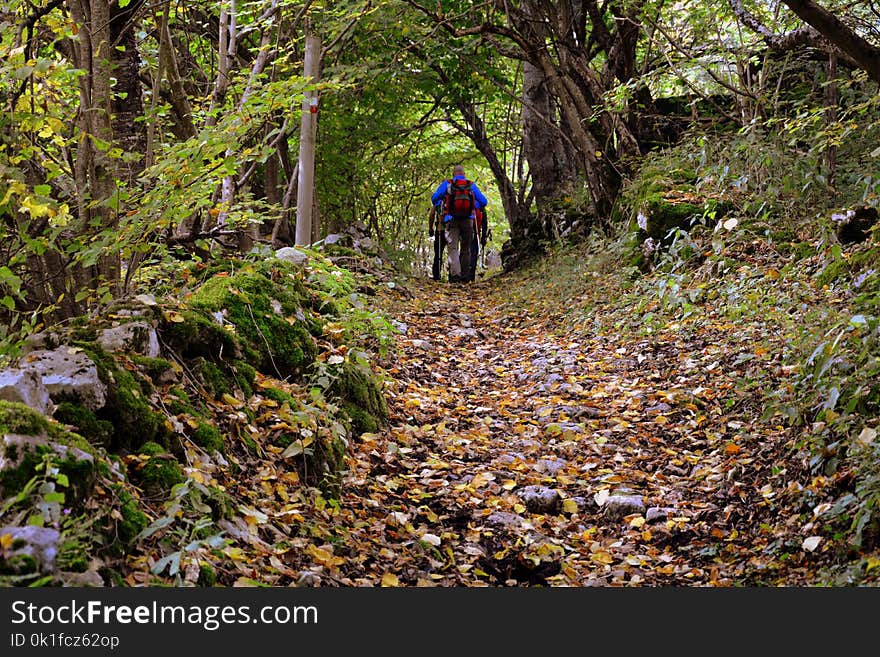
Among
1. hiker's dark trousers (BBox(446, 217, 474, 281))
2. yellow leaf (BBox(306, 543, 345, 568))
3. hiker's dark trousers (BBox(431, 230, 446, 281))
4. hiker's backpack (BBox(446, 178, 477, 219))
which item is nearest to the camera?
yellow leaf (BBox(306, 543, 345, 568))

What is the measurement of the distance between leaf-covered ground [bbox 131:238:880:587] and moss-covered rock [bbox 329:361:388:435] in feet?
0.45

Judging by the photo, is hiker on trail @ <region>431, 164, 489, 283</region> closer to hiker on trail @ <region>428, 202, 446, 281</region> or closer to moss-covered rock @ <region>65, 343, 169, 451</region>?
hiker on trail @ <region>428, 202, 446, 281</region>

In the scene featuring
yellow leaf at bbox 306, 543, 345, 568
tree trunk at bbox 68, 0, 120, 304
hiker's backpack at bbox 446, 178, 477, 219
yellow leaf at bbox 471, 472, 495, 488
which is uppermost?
hiker's backpack at bbox 446, 178, 477, 219

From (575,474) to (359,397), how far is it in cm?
166

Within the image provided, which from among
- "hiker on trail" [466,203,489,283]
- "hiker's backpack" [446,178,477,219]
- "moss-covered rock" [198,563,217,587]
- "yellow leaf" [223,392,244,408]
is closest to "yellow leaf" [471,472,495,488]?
"yellow leaf" [223,392,244,408]

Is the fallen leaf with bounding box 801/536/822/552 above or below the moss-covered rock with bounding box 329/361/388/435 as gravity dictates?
below

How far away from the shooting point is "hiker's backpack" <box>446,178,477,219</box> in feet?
47.7

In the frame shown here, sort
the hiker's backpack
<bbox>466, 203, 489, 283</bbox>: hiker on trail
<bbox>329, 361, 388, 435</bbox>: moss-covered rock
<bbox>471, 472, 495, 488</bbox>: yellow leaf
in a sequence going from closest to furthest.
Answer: <bbox>471, 472, 495, 488</bbox>: yellow leaf < <bbox>329, 361, 388, 435</bbox>: moss-covered rock < the hiker's backpack < <bbox>466, 203, 489, 283</bbox>: hiker on trail

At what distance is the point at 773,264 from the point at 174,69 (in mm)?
5968

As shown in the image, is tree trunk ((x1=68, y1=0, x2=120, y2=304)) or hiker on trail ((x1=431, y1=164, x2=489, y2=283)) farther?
hiker on trail ((x1=431, y1=164, x2=489, y2=283))

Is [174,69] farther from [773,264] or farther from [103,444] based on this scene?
[773,264]

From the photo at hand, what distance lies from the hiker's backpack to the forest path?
22.3 ft

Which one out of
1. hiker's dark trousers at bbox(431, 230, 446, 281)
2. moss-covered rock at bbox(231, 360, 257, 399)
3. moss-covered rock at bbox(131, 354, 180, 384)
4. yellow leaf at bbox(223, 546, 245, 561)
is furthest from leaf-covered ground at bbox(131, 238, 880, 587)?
hiker's dark trousers at bbox(431, 230, 446, 281)

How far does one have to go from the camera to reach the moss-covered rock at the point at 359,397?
5.55 m
